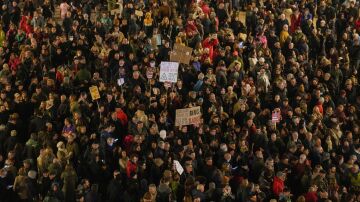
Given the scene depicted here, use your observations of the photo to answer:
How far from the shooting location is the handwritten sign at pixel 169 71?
17.3 meters

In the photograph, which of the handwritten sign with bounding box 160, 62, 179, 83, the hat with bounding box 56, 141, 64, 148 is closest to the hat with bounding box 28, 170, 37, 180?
the hat with bounding box 56, 141, 64, 148

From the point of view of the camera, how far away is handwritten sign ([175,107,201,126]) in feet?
53.3

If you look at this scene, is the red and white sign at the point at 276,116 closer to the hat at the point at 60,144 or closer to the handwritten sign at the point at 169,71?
the handwritten sign at the point at 169,71

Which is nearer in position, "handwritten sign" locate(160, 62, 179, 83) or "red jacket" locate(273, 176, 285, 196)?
"red jacket" locate(273, 176, 285, 196)

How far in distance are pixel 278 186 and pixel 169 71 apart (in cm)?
437

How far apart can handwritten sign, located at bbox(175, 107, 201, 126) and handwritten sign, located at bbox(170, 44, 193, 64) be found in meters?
1.95

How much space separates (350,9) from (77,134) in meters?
10.6

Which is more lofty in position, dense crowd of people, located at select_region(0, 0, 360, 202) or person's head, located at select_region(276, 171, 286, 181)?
dense crowd of people, located at select_region(0, 0, 360, 202)

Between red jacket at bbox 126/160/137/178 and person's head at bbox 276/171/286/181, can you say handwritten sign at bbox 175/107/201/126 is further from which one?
person's head at bbox 276/171/286/181

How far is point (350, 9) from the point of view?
2211 cm

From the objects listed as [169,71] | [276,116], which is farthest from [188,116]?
[276,116]

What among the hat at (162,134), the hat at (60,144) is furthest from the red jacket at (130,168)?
the hat at (60,144)

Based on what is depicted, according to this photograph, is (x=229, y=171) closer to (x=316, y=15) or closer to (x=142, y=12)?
(x=142, y=12)

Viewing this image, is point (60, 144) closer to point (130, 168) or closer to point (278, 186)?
point (130, 168)
